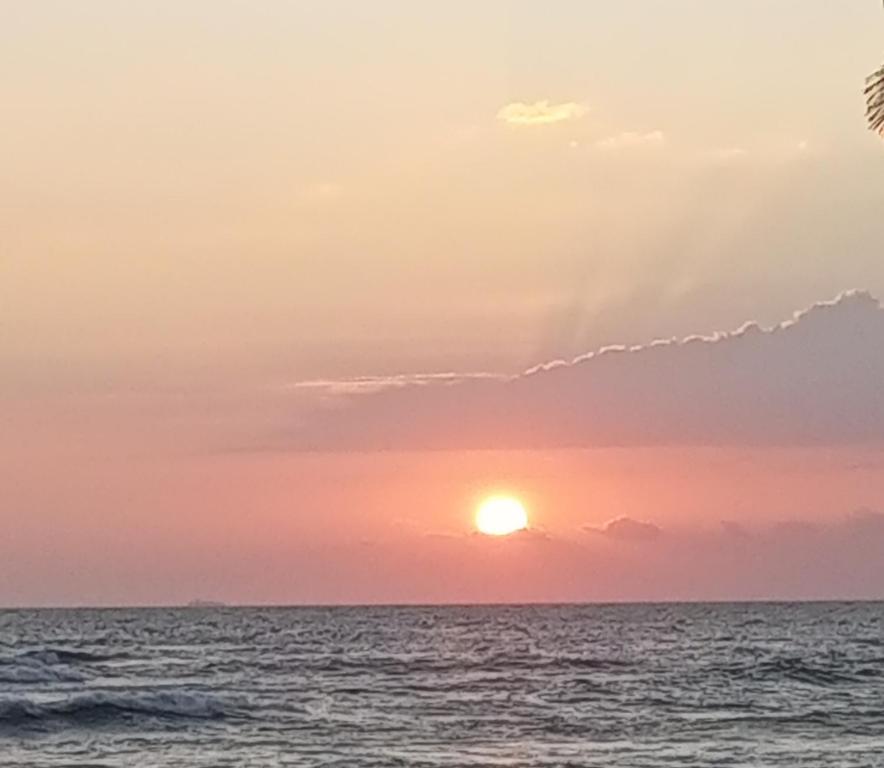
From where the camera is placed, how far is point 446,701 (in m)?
39.2

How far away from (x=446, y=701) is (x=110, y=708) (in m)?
8.04

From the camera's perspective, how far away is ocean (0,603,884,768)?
28.1m

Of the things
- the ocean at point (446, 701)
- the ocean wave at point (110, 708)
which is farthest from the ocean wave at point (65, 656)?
the ocean wave at point (110, 708)

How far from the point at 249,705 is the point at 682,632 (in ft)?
156

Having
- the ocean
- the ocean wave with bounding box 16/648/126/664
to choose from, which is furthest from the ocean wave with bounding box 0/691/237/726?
the ocean wave with bounding box 16/648/126/664

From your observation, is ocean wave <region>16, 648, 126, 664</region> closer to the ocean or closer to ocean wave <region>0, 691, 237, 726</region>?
the ocean

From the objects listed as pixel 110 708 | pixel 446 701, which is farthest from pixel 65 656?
pixel 446 701

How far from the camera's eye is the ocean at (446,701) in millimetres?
28141

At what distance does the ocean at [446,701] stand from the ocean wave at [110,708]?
9 cm

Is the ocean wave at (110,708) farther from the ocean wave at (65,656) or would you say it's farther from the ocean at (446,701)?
the ocean wave at (65,656)

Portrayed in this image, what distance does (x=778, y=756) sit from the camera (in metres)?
27.4

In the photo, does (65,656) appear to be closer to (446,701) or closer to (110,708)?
(110,708)

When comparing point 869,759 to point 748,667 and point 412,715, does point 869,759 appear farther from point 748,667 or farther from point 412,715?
point 748,667

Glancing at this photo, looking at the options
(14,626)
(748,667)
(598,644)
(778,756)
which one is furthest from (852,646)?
(14,626)
